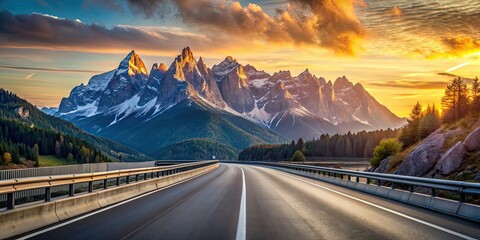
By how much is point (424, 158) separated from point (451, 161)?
150 inches

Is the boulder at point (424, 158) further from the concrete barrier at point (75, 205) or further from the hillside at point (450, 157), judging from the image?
the concrete barrier at point (75, 205)

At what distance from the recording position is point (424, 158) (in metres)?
36.1

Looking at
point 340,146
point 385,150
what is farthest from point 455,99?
point 340,146

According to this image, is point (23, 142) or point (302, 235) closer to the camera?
point (302, 235)

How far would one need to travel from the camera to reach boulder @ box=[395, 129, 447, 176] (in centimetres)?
3556

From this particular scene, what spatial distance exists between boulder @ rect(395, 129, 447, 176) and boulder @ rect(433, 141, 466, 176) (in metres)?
2.03

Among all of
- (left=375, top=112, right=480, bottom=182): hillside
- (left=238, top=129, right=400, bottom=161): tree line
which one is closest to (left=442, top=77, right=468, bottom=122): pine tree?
(left=375, top=112, right=480, bottom=182): hillside

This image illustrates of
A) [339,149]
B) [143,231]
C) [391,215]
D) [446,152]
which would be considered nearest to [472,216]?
[391,215]

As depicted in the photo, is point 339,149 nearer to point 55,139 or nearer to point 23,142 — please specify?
point 55,139

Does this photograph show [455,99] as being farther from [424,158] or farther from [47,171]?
[47,171]

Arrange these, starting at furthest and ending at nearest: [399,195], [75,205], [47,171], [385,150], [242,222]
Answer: [385,150] → [47,171] → [399,195] → [75,205] → [242,222]

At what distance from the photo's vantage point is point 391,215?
48.4ft

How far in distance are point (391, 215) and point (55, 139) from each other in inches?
6748

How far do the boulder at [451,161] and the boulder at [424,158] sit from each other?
2025 millimetres
